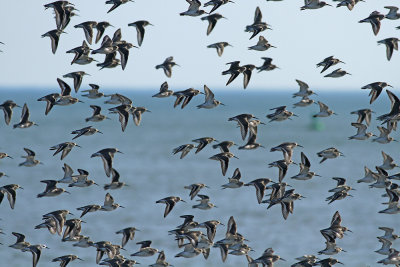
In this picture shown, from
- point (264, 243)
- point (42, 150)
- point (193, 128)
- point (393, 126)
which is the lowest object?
point (193, 128)

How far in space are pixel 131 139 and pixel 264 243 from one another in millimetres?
71747

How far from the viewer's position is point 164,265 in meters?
22.3

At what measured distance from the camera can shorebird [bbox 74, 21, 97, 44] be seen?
22.5 m

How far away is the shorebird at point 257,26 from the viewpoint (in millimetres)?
22562

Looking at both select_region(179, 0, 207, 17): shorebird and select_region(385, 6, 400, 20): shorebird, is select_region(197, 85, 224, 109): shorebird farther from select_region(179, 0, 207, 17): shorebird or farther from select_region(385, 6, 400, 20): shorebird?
select_region(385, 6, 400, 20): shorebird

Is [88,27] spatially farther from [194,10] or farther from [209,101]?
[209,101]

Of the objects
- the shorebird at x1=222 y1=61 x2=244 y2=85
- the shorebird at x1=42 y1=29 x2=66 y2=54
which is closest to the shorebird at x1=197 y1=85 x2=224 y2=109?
the shorebird at x1=222 y1=61 x2=244 y2=85

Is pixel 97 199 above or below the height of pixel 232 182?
below

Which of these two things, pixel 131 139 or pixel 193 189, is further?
pixel 131 139

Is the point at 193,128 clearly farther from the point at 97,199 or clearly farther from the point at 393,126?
the point at 393,126

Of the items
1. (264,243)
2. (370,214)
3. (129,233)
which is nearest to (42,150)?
(370,214)

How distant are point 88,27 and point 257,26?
15.1ft

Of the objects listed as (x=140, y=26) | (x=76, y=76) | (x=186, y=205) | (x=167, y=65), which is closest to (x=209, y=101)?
(x=167, y=65)

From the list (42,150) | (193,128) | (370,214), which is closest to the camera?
(370,214)
